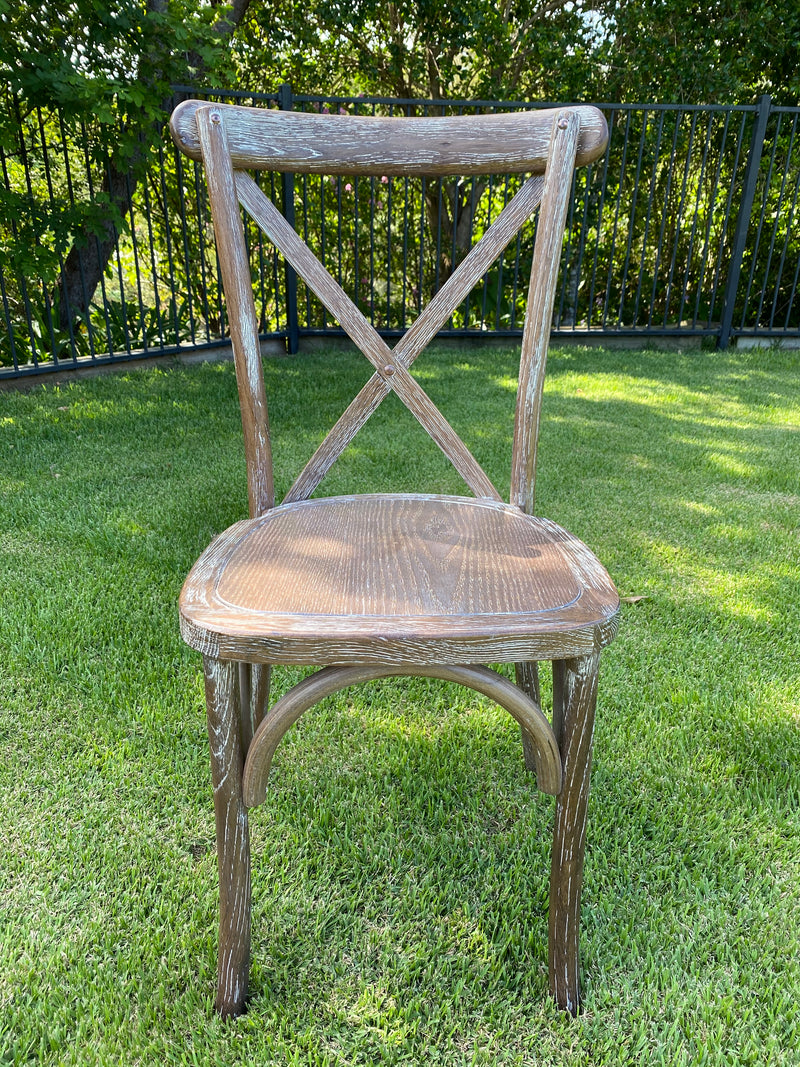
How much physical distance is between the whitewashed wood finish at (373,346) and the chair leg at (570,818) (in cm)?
46

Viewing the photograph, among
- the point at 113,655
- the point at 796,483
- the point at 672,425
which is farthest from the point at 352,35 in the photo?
the point at 113,655

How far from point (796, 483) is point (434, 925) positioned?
8.29 ft

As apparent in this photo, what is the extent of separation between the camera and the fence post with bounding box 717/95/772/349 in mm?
5207

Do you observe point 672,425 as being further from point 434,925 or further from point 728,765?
point 434,925

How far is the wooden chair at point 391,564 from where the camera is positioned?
756mm

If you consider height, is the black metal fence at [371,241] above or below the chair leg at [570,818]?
above

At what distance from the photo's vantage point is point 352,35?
6.54 meters

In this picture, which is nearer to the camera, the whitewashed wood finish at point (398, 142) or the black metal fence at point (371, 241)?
the whitewashed wood finish at point (398, 142)

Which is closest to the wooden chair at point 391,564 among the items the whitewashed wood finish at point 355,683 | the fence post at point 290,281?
the whitewashed wood finish at point 355,683

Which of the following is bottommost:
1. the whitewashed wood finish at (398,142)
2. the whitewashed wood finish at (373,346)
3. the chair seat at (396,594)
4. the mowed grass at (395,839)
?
the mowed grass at (395,839)

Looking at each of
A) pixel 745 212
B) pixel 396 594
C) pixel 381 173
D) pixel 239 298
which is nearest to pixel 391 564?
pixel 396 594

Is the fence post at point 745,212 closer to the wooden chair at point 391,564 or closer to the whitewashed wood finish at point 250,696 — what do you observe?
the wooden chair at point 391,564

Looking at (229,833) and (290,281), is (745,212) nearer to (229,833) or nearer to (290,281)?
(290,281)

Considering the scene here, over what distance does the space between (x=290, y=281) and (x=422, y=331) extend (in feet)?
12.8
